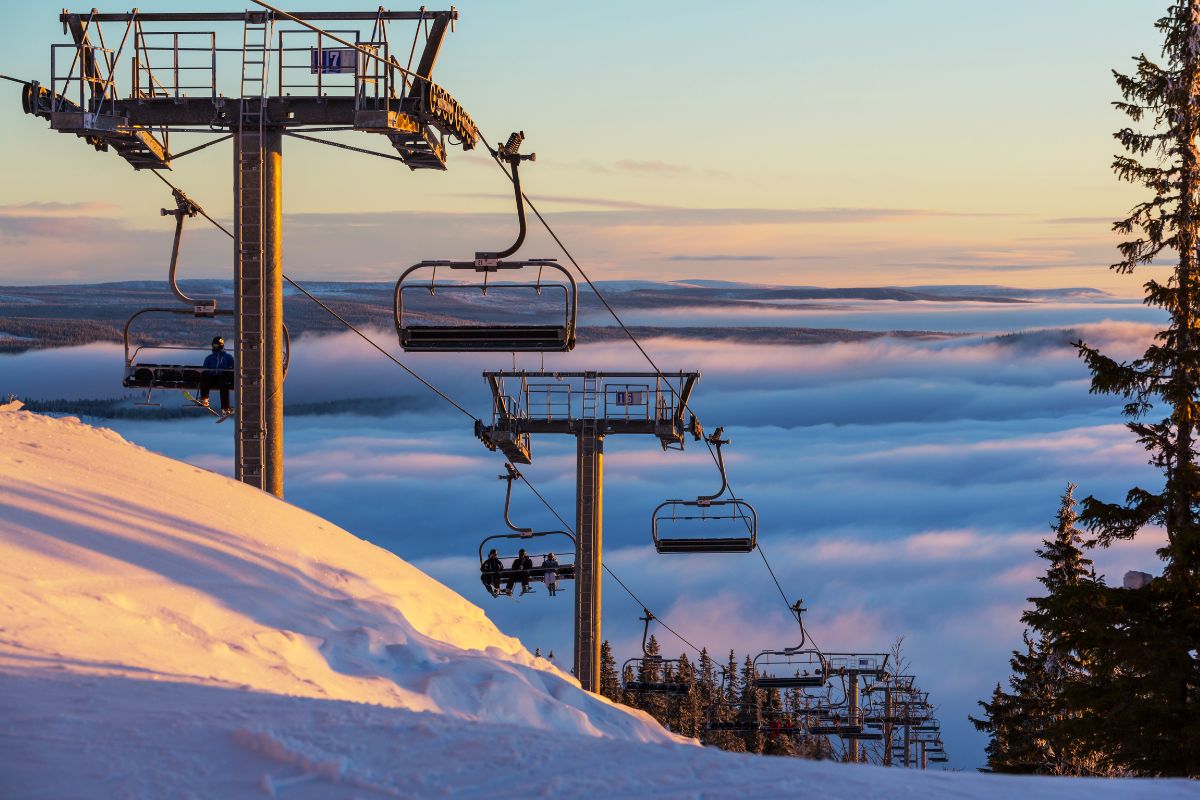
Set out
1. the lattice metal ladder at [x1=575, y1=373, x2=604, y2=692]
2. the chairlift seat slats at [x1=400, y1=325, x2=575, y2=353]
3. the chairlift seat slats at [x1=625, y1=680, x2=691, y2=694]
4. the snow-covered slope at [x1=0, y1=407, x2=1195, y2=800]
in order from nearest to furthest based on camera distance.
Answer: the snow-covered slope at [x1=0, y1=407, x2=1195, y2=800] → the chairlift seat slats at [x1=400, y1=325, x2=575, y2=353] → the lattice metal ladder at [x1=575, y1=373, x2=604, y2=692] → the chairlift seat slats at [x1=625, y1=680, x2=691, y2=694]

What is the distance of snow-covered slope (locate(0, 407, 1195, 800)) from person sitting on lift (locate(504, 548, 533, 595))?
13.9m

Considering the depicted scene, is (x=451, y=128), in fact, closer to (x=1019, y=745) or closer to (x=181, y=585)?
(x=181, y=585)

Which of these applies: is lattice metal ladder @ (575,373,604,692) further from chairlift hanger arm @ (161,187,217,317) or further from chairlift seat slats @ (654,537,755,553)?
chairlift hanger arm @ (161,187,217,317)

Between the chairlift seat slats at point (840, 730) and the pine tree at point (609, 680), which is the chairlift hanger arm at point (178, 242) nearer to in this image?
the chairlift seat slats at point (840, 730)

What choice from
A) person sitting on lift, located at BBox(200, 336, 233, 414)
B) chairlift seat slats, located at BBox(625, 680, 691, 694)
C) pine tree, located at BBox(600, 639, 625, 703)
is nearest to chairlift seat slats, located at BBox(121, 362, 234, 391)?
person sitting on lift, located at BBox(200, 336, 233, 414)

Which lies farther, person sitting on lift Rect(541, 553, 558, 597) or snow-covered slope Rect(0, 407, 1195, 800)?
person sitting on lift Rect(541, 553, 558, 597)

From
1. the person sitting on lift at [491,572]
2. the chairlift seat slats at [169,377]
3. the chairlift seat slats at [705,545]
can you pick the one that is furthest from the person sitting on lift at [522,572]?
the chairlift seat slats at [169,377]

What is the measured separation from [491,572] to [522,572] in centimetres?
72

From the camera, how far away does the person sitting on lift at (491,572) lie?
33.3 meters

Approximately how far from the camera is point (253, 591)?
49.3ft

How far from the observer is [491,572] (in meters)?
33.4

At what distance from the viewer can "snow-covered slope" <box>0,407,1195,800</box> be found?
9383 mm

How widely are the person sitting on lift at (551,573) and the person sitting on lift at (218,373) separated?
11751 millimetres

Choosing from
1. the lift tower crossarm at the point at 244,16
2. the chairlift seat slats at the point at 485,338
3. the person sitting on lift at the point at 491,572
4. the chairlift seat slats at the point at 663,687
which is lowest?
the chairlift seat slats at the point at 663,687
